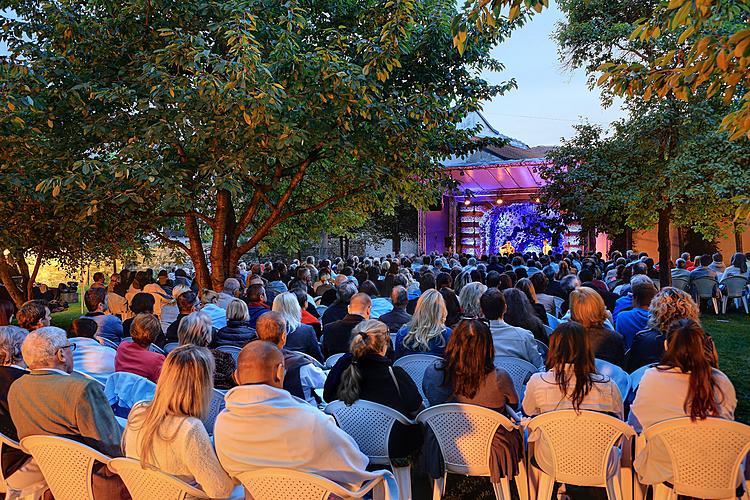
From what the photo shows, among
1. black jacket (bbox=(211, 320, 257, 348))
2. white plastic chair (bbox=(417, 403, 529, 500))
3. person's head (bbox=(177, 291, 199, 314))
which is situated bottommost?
white plastic chair (bbox=(417, 403, 529, 500))

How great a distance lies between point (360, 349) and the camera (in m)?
3.39

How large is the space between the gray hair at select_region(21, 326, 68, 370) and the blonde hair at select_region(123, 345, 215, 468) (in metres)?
0.83

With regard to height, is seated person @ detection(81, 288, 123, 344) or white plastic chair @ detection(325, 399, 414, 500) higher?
seated person @ detection(81, 288, 123, 344)

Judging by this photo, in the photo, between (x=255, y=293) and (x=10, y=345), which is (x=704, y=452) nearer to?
(x=10, y=345)

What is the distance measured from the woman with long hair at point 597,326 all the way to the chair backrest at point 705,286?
876cm

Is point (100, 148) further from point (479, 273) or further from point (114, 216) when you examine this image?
point (479, 273)

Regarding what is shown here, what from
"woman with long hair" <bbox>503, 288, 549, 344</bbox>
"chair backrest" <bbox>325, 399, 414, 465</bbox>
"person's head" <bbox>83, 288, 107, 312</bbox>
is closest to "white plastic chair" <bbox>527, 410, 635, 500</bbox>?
"chair backrest" <bbox>325, 399, 414, 465</bbox>

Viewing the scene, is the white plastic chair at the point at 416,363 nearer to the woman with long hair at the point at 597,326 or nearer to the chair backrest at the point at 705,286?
the woman with long hair at the point at 597,326

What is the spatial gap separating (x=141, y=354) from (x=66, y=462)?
54.2 inches

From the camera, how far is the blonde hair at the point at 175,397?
263 centimetres

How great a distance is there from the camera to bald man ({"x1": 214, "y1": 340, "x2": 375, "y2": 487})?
100 inches

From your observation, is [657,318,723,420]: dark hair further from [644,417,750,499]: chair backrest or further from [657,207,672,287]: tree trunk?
[657,207,672,287]: tree trunk

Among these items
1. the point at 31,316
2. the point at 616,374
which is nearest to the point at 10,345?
the point at 31,316

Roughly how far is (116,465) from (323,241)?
87.0ft
